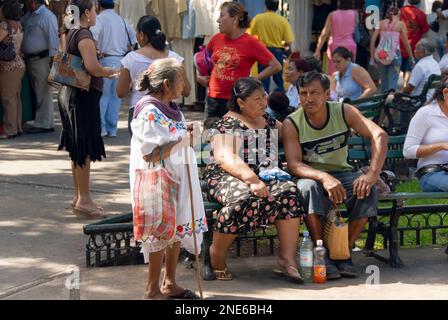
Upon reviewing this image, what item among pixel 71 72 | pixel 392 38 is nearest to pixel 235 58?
pixel 71 72

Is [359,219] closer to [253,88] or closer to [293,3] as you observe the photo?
[253,88]

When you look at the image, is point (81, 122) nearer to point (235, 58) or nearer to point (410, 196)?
point (235, 58)

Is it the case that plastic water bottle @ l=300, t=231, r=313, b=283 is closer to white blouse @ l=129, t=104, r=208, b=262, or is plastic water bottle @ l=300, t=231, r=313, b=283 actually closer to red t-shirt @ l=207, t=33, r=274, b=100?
white blouse @ l=129, t=104, r=208, b=262

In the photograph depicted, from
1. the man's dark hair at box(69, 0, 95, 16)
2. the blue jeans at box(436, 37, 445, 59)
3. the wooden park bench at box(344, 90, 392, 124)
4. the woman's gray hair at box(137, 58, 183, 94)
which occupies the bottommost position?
the wooden park bench at box(344, 90, 392, 124)

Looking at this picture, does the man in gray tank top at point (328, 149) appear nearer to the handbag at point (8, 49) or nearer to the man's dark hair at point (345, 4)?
the handbag at point (8, 49)

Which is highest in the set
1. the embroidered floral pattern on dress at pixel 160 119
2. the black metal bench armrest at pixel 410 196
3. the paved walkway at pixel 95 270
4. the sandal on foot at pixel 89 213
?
the embroidered floral pattern on dress at pixel 160 119

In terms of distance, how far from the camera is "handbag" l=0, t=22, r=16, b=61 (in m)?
13.0

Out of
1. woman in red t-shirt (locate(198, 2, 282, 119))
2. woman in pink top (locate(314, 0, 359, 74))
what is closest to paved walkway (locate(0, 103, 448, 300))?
woman in red t-shirt (locate(198, 2, 282, 119))

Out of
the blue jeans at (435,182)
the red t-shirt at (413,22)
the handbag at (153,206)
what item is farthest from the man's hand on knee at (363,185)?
the red t-shirt at (413,22)

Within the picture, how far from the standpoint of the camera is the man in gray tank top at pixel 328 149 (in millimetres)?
7719

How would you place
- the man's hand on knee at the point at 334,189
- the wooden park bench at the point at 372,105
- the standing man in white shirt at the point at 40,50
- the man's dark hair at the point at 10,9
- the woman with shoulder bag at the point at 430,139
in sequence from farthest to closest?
1. the standing man in white shirt at the point at 40,50
2. the man's dark hair at the point at 10,9
3. the wooden park bench at the point at 372,105
4. the woman with shoulder bag at the point at 430,139
5. the man's hand on knee at the point at 334,189

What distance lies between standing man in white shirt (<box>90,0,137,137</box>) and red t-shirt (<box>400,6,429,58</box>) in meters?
5.53

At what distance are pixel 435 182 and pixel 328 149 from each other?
3.10 feet

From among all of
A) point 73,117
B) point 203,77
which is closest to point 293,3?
point 203,77
